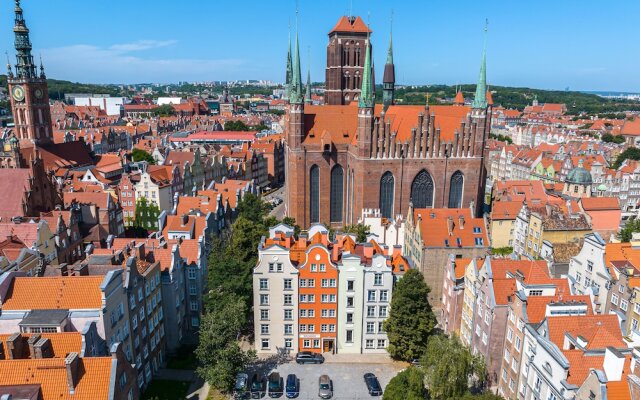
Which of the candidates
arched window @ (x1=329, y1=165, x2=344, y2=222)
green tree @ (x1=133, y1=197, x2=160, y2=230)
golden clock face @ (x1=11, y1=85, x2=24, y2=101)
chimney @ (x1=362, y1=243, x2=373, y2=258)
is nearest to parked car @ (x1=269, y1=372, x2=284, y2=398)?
chimney @ (x1=362, y1=243, x2=373, y2=258)

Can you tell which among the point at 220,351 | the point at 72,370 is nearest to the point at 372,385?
the point at 220,351

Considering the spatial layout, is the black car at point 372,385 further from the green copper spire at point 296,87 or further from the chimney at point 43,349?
the green copper spire at point 296,87

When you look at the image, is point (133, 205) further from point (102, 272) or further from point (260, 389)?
point (260, 389)

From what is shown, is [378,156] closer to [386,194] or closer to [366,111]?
[386,194]

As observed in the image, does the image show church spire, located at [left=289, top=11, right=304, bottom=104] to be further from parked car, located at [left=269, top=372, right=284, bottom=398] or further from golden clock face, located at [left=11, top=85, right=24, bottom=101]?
golden clock face, located at [left=11, top=85, right=24, bottom=101]

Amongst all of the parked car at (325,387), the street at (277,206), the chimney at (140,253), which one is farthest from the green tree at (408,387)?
the street at (277,206)

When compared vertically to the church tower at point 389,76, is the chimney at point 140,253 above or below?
below

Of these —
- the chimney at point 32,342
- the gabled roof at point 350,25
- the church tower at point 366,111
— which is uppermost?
the gabled roof at point 350,25

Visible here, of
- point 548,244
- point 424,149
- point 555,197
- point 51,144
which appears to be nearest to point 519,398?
point 548,244

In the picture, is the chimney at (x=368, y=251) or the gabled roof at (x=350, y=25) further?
the gabled roof at (x=350, y=25)
